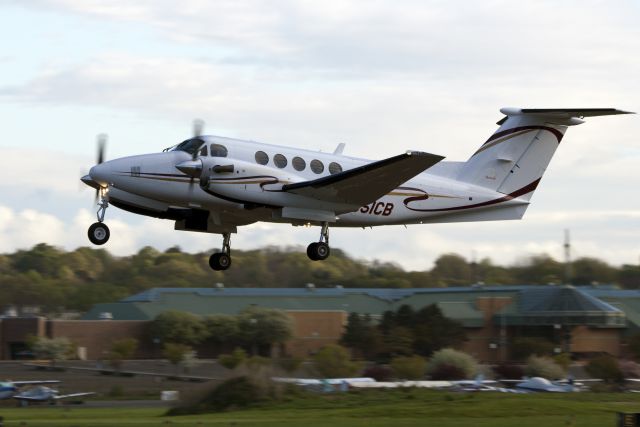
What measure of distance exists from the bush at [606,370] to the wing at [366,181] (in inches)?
1070

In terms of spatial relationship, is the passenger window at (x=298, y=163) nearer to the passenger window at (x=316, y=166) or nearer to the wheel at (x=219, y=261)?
the passenger window at (x=316, y=166)

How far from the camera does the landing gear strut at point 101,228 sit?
24734 millimetres

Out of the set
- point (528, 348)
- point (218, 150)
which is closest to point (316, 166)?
point (218, 150)

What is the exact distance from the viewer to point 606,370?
4941 centimetres

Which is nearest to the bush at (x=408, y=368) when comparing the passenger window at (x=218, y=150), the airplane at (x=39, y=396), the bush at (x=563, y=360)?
the bush at (x=563, y=360)

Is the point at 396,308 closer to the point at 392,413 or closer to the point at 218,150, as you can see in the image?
the point at 392,413

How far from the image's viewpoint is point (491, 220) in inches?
1109

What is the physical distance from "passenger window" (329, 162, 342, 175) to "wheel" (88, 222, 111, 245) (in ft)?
18.7

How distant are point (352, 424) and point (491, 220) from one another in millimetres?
9055

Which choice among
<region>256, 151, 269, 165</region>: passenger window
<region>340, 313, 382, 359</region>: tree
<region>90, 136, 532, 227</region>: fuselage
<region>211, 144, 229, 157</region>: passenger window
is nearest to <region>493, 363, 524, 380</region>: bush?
<region>340, 313, 382, 359</region>: tree

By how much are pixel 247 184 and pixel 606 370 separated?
30.1 m

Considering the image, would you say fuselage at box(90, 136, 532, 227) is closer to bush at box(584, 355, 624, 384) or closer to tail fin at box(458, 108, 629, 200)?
tail fin at box(458, 108, 629, 200)

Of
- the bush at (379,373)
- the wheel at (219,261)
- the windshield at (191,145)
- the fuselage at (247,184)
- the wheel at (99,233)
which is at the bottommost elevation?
the bush at (379,373)

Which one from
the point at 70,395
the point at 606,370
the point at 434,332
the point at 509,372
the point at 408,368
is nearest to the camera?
the point at 70,395
